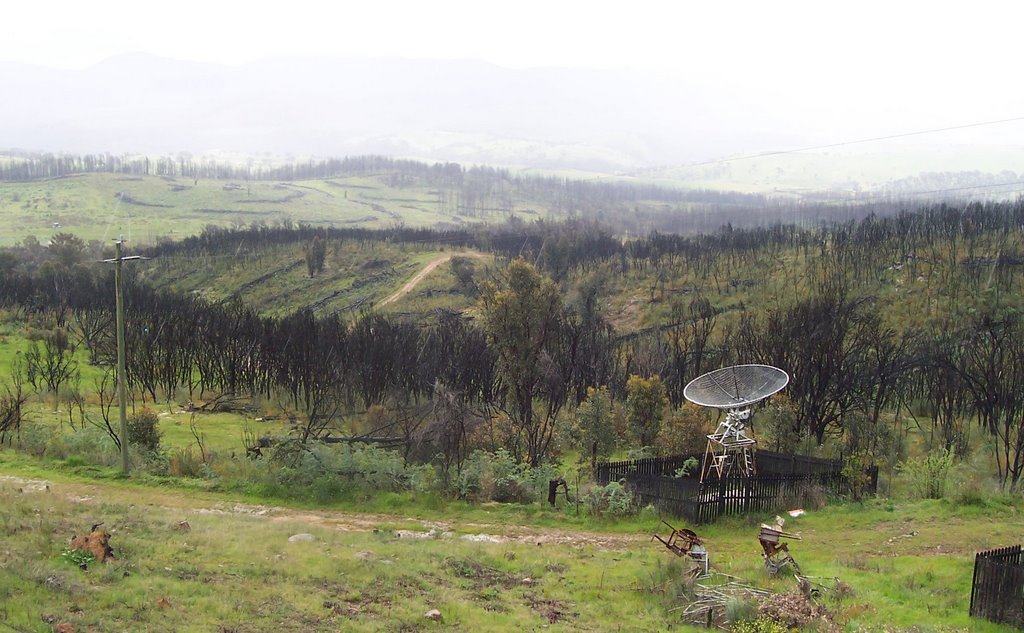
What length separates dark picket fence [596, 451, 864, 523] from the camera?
18156 millimetres

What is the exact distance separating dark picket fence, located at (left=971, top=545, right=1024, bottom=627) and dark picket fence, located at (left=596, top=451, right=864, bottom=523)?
6.41 metres

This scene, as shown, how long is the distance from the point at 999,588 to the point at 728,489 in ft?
24.0

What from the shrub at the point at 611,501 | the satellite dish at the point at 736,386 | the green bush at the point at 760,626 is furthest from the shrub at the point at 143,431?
the green bush at the point at 760,626

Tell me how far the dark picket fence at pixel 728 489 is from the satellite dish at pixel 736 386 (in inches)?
85.2

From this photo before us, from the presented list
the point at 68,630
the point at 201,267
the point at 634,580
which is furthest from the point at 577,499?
the point at 201,267

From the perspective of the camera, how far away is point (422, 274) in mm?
89562

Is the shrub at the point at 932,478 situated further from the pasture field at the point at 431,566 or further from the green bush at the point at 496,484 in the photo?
the green bush at the point at 496,484

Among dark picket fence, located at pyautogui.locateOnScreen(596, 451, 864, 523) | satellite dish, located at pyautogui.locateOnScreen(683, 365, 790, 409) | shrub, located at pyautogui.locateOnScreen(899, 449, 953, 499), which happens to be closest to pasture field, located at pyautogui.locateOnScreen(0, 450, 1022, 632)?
dark picket fence, located at pyautogui.locateOnScreen(596, 451, 864, 523)

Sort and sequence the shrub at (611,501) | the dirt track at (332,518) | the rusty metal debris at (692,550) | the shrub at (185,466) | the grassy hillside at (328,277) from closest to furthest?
the rusty metal debris at (692,550), the dirt track at (332,518), the shrub at (611,501), the shrub at (185,466), the grassy hillside at (328,277)

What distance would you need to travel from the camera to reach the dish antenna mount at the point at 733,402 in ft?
68.4

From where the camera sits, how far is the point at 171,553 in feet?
44.5

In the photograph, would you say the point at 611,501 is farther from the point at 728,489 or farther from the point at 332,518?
the point at 332,518

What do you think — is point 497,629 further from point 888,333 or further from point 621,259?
point 621,259

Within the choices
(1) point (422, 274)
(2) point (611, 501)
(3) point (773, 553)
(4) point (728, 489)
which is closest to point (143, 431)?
(2) point (611, 501)
